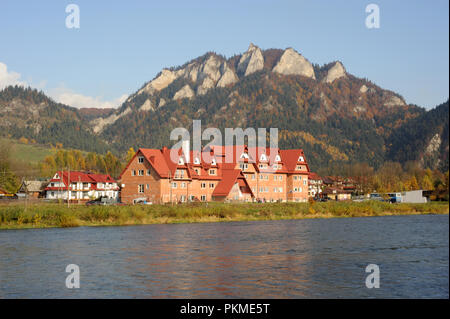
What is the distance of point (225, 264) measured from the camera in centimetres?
2839

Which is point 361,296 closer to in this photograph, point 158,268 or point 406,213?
point 158,268

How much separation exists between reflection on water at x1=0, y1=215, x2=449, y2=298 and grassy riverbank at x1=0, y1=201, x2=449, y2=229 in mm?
8107

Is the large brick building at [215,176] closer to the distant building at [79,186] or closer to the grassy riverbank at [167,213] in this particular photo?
the grassy riverbank at [167,213]

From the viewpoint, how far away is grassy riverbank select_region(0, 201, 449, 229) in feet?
175

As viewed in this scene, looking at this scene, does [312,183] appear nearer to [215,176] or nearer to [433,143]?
[215,176]

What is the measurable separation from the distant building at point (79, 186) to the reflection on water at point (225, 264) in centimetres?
8101

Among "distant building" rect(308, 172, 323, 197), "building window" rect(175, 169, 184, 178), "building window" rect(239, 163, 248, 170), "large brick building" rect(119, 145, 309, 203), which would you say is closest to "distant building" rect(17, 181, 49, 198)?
"large brick building" rect(119, 145, 309, 203)

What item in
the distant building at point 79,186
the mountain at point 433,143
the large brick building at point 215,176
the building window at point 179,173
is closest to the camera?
the mountain at point 433,143

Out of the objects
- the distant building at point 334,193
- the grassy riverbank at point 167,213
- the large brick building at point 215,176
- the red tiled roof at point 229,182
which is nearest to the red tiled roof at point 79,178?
the large brick building at point 215,176

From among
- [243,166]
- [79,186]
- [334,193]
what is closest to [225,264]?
[243,166]

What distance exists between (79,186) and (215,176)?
47.8 m

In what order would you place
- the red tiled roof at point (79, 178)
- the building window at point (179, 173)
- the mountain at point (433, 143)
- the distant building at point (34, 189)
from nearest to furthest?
the mountain at point (433, 143) < the building window at point (179, 173) < the red tiled roof at point (79, 178) < the distant building at point (34, 189)

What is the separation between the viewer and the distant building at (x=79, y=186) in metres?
124

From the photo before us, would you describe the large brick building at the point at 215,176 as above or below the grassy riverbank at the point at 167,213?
above
